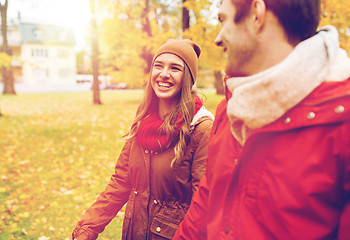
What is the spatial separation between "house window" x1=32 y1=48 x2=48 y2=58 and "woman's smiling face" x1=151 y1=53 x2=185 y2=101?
54.8 metres

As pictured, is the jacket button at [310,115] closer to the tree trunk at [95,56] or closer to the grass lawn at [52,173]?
the grass lawn at [52,173]

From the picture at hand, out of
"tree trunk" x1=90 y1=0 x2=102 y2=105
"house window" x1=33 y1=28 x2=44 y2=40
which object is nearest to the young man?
"tree trunk" x1=90 y1=0 x2=102 y2=105

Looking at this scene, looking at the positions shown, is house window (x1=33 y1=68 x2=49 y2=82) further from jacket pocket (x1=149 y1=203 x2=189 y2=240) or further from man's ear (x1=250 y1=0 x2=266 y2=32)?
man's ear (x1=250 y1=0 x2=266 y2=32)

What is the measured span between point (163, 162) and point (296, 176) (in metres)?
1.20

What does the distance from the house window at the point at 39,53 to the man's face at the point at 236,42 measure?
5583 cm

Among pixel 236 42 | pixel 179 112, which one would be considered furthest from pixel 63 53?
pixel 236 42

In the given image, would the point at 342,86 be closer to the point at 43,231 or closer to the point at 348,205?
the point at 348,205

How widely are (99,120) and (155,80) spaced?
9996 millimetres

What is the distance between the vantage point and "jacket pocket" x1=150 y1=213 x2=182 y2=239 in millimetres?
1923

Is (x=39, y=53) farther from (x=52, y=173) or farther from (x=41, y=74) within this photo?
(x=52, y=173)

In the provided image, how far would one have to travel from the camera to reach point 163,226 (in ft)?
6.39

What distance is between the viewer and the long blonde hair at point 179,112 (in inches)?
79.5

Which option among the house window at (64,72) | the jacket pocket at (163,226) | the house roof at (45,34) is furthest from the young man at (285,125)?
the house roof at (45,34)

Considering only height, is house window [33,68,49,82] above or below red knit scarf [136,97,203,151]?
above
